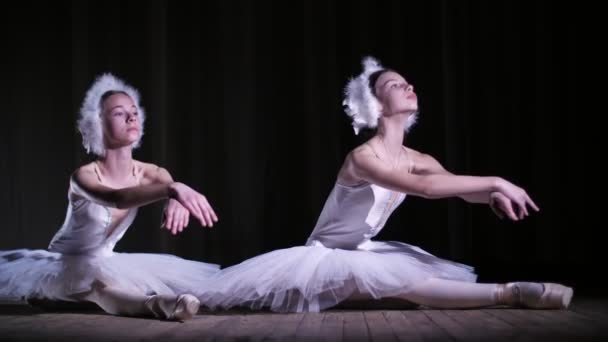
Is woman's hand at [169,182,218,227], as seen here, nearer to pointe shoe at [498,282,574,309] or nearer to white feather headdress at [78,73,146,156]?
white feather headdress at [78,73,146,156]

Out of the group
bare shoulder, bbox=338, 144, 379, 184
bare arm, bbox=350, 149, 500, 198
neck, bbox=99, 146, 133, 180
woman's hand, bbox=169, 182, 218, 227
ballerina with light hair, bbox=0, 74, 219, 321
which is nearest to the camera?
woman's hand, bbox=169, 182, 218, 227

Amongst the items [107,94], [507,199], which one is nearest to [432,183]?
[507,199]

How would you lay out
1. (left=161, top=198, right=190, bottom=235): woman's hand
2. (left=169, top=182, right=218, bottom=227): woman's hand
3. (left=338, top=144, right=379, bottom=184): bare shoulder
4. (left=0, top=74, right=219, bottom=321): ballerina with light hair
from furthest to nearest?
1. (left=338, top=144, right=379, bottom=184): bare shoulder
2. (left=0, top=74, right=219, bottom=321): ballerina with light hair
3. (left=161, top=198, right=190, bottom=235): woman's hand
4. (left=169, top=182, right=218, bottom=227): woman's hand

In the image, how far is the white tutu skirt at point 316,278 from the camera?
2678mm

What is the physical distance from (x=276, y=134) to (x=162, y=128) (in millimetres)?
645

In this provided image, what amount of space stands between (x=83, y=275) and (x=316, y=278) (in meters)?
0.87

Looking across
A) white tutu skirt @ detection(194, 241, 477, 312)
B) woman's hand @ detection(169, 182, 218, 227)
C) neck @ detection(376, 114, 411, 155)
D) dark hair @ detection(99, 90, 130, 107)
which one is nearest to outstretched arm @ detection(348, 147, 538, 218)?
neck @ detection(376, 114, 411, 155)

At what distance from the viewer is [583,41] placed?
14.3 ft

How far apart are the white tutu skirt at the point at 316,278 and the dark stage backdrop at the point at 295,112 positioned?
1.45m

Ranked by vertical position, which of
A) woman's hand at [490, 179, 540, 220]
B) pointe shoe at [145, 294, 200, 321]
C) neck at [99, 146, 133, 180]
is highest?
neck at [99, 146, 133, 180]

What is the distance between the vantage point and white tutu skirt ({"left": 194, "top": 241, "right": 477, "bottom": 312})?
2678 mm

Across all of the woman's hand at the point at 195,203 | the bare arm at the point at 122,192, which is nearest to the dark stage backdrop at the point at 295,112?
the bare arm at the point at 122,192

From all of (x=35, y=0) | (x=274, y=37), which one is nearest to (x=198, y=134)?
(x=274, y=37)

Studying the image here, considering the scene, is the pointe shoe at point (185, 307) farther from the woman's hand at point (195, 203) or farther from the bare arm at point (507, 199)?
the bare arm at point (507, 199)
